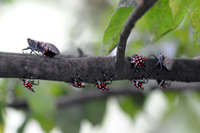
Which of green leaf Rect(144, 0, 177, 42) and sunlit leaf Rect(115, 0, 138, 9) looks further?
green leaf Rect(144, 0, 177, 42)

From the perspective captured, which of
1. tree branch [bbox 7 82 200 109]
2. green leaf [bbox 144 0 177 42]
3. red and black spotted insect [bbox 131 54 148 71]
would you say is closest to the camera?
red and black spotted insect [bbox 131 54 148 71]

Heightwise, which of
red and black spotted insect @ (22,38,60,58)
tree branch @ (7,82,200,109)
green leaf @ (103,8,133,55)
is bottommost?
tree branch @ (7,82,200,109)

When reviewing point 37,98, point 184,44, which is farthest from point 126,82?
point 37,98

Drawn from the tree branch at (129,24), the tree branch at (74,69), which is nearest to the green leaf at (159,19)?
the tree branch at (74,69)

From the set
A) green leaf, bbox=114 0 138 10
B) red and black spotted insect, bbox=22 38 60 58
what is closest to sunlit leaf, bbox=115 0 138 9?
green leaf, bbox=114 0 138 10

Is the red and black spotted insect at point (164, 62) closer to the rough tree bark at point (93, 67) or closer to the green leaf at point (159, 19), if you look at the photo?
the rough tree bark at point (93, 67)

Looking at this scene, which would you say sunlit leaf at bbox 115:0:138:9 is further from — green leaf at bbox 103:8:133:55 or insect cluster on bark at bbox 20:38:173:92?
insect cluster on bark at bbox 20:38:173:92

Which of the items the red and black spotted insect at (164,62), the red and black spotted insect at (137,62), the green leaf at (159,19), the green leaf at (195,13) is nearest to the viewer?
the green leaf at (195,13)

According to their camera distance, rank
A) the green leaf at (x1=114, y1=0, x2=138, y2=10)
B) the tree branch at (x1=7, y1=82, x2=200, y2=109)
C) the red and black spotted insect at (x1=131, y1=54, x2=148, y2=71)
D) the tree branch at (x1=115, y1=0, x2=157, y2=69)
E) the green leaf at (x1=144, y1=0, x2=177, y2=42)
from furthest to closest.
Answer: the tree branch at (x1=7, y1=82, x2=200, y2=109)
the green leaf at (x1=144, y1=0, x2=177, y2=42)
the red and black spotted insect at (x1=131, y1=54, x2=148, y2=71)
the green leaf at (x1=114, y1=0, x2=138, y2=10)
the tree branch at (x1=115, y1=0, x2=157, y2=69)
